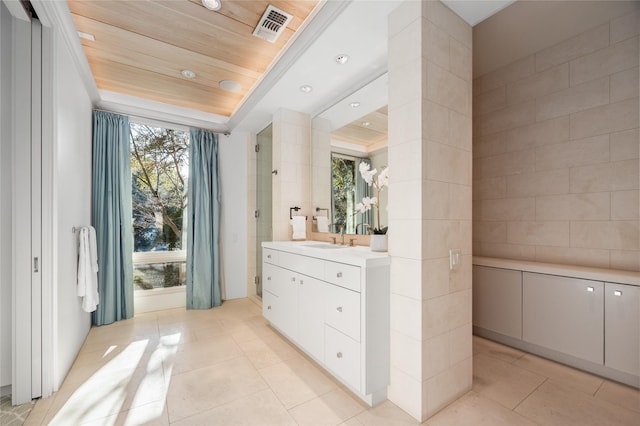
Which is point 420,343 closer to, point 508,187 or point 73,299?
point 508,187

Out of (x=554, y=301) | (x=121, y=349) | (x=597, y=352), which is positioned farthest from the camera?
(x=121, y=349)

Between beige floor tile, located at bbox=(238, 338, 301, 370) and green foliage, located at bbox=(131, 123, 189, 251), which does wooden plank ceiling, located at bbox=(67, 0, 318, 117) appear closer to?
green foliage, located at bbox=(131, 123, 189, 251)

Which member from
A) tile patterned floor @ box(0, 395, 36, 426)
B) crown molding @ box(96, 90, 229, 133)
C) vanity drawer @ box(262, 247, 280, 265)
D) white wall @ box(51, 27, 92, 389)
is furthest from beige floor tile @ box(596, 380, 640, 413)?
crown molding @ box(96, 90, 229, 133)

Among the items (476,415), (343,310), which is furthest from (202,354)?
(476,415)

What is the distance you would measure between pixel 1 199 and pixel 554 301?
4031mm

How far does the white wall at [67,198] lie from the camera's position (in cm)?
189

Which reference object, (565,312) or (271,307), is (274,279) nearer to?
(271,307)

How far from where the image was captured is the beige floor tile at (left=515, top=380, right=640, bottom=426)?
154cm

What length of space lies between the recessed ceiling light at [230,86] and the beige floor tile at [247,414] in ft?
9.90

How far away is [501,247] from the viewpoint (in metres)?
2.74

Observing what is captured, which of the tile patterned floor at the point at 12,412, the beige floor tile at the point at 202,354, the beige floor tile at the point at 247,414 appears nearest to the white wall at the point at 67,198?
the tile patterned floor at the point at 12,412

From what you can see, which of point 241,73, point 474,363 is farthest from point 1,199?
point 474,363

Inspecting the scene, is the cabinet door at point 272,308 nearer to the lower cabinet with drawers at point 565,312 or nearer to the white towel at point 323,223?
the white towel at point 323,223

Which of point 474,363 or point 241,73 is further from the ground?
point 241,73
